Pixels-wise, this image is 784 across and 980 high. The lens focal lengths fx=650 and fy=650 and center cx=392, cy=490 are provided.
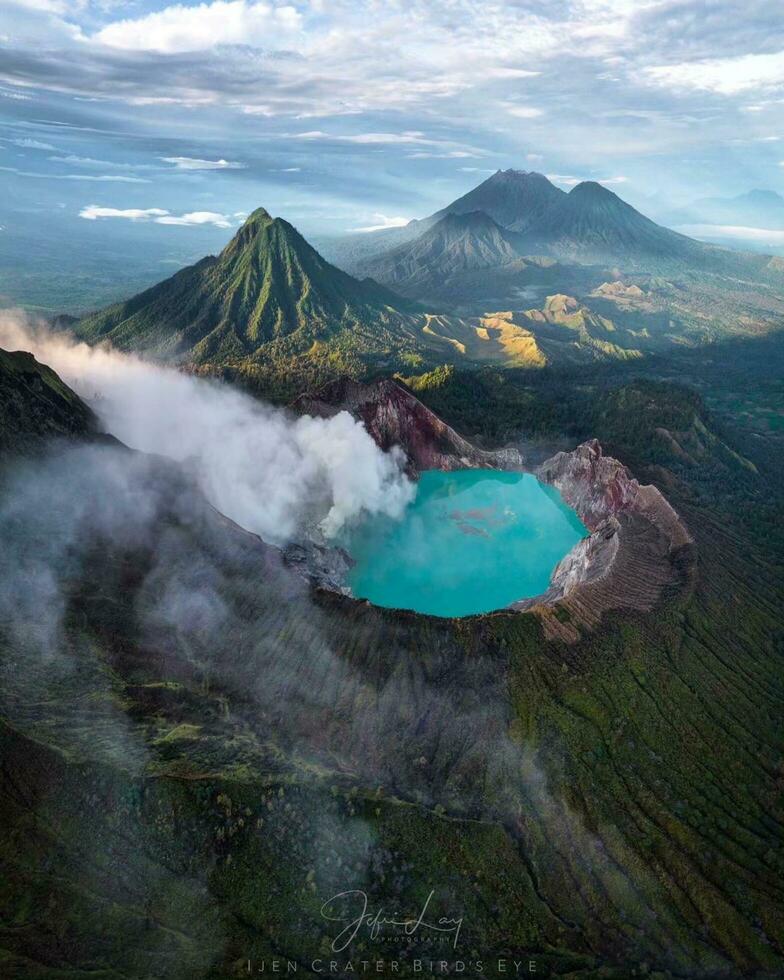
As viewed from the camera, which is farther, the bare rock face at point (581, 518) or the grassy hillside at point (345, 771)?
the bare rock face at point (581, 518)

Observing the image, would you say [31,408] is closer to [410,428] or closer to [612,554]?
[612,554]

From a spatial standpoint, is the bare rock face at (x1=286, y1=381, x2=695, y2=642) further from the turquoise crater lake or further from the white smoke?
the white smoke

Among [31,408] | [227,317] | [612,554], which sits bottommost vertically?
[612,554]

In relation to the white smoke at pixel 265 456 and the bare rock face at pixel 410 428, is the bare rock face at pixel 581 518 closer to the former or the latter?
the bare rock face at pixel 410 428

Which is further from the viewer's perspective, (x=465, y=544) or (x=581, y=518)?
(x=581, y=518)

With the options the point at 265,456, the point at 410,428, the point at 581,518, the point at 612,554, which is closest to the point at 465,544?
the point at 581,518

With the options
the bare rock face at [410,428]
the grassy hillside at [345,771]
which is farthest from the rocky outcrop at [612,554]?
the bare rock face at [410,428]

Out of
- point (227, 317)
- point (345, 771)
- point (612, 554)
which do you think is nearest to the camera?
point (345, 771)
